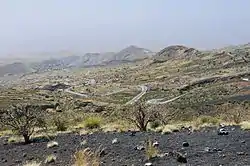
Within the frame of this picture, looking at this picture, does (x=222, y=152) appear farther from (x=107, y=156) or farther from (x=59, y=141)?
(x=59, y=141)

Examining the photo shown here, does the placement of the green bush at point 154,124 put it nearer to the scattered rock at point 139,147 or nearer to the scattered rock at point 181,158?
the scattered rock at point 139,147

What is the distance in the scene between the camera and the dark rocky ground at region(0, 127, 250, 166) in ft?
44.1

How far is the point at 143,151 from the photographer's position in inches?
621

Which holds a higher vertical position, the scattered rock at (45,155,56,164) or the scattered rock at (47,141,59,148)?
the scattered rock at (45,155,56,164)

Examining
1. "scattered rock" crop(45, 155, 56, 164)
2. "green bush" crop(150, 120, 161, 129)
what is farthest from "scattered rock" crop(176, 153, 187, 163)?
"green bush" crop(150, 120, 161, 129)

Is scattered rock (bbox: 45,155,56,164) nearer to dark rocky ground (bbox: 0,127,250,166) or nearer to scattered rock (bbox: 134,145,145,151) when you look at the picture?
dark rocky ground (bbox: 0,127,250,166)

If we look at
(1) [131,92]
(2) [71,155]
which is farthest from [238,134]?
(1) [131,92]

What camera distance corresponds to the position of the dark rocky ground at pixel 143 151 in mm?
13445

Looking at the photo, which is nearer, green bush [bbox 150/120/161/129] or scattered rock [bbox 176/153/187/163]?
scattered rock [bbox 176/153/187/163]

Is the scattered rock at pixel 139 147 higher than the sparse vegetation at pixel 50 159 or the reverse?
higher

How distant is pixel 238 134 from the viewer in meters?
17.0

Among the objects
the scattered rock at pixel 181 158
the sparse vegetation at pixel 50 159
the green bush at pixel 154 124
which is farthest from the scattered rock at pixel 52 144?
the scattered rock at pixel 181 158

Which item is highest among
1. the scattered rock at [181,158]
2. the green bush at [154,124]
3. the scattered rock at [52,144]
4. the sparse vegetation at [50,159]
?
the scattered rock at [181,158]

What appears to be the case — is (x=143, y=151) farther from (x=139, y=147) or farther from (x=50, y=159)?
(x=50, y=159)
